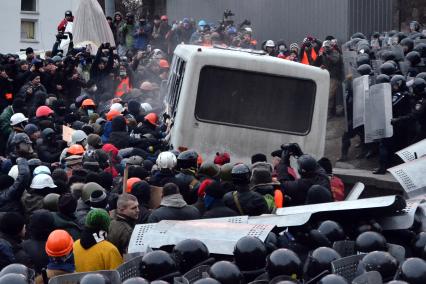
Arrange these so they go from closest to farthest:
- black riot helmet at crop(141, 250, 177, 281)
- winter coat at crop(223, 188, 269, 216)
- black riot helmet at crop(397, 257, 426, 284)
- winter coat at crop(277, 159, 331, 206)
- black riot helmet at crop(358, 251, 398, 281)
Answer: black riot helmet at crop(397, 257, 426, 284) → black riot helmet at crop(358, 251, 398, 281) → black riot helmet at crop(141, 250, 177, 281) → winter coat at crop(223, 188, 269, 216) → winter coat at crop(277, 159, 331, 206)

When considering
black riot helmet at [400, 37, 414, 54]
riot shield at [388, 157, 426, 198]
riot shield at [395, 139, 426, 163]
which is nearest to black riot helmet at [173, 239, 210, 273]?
riot shield at [388, 157, 426, 198]

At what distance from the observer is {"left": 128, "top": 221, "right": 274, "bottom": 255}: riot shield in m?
8.59

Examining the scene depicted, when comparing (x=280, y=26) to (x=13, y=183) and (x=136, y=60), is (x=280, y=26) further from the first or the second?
(x=13, y=183)

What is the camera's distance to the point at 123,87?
2177 centimetres

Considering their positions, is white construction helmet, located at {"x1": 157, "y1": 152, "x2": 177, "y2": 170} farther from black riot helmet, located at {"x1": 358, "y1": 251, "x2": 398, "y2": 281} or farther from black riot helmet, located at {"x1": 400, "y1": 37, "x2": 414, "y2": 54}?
black riot helmet, located at {"x1": 400, "y1": 37, "x2": 414, "y2": 54}

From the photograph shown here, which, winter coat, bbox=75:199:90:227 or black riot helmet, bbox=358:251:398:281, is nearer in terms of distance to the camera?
black riot helmet, bbox=358:251:398:281

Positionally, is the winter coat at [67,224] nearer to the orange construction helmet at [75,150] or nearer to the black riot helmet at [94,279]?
the black riot helmet at [94,279]

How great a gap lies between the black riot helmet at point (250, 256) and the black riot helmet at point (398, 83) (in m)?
9.08

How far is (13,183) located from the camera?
38.3ft

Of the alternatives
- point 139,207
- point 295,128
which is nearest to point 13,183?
point 139,207

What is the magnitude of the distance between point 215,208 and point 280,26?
702 inches

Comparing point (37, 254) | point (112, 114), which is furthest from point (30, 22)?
point (37, 254)

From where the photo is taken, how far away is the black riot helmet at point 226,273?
270 inches

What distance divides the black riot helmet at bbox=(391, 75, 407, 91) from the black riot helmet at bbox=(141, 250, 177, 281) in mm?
9525
